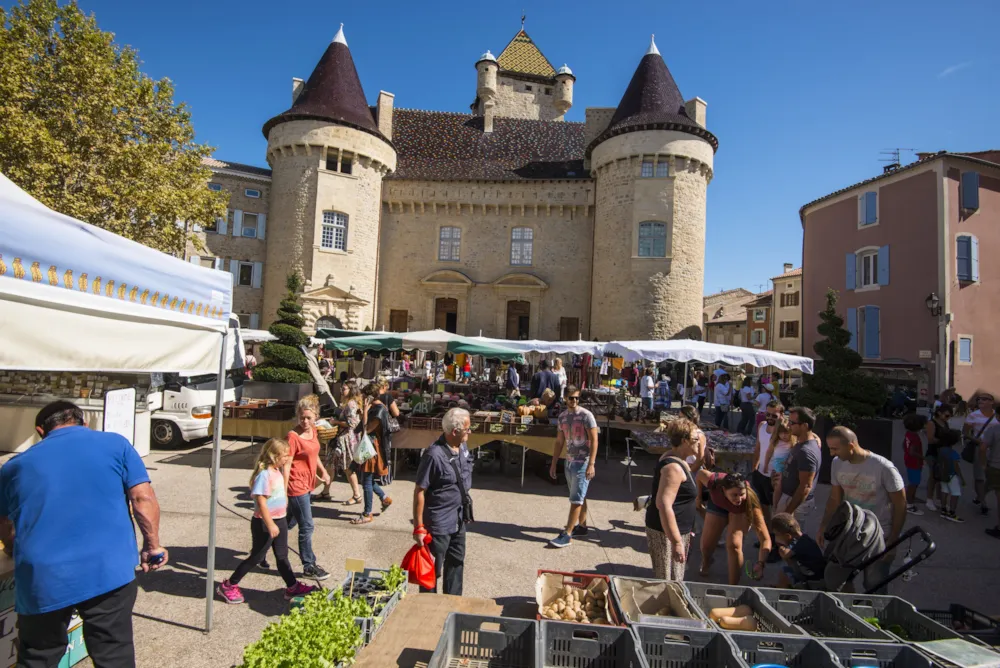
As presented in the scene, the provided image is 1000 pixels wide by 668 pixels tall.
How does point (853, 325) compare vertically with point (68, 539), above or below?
above

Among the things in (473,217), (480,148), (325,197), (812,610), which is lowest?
(812,610)

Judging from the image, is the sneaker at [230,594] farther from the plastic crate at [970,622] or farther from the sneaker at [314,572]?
the plastic crate at [970,622]

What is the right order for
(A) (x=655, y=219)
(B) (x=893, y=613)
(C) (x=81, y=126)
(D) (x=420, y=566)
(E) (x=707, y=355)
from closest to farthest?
(B) (x=893, y=613) → (D) (x=420, y=566) → (E) (x=707, y=355) → (C) (x=81, y=126) → (A) (x=655, y=219)

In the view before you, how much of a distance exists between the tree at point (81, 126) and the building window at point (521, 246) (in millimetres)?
14740

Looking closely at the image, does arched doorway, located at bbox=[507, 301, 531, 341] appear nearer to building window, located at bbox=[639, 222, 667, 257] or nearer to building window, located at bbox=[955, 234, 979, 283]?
building window, located at bbox=[639, 222, 667, 257]

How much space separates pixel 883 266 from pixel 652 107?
425 inches

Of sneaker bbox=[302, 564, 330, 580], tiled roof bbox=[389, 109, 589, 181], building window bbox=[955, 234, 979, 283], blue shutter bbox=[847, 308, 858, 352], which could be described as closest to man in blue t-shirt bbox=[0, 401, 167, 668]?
sneaker bbox=[302, 564, 330, 580]

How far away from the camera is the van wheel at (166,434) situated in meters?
9.43

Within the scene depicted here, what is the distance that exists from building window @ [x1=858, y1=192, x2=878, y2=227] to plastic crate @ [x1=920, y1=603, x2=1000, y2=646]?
20475 millimetres

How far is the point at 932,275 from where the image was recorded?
17062mm

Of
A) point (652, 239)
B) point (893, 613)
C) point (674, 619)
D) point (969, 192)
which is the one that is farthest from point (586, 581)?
point (969, 192)

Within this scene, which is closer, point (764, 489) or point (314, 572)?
point (314, 572)

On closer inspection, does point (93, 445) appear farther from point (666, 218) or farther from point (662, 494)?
point (666, 218)

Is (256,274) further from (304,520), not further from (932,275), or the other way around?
(932,275)
